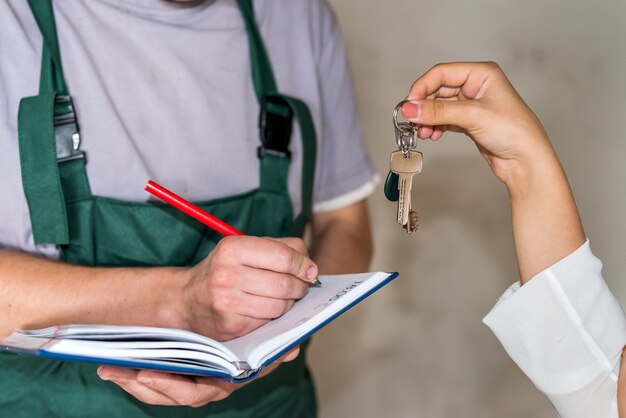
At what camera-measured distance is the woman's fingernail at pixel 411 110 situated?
968 millimetres

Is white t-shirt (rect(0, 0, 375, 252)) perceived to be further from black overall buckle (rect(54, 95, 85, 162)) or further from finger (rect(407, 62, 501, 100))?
finger (rect(407, 62, 501, 100))

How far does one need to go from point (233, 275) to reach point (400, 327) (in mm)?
1235

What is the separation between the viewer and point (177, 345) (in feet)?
2.73

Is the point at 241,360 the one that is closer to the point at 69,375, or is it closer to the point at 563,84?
the point at 69,375

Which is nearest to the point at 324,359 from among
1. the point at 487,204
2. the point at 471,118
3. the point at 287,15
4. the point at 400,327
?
the point at 400,327

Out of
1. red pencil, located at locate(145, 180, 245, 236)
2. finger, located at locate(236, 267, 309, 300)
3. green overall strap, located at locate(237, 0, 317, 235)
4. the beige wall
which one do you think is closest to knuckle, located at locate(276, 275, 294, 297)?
finger, located at locate(236, 267, 309, 300)

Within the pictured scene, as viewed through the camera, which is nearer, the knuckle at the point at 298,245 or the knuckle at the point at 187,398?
the knuckle at the point at 187,398

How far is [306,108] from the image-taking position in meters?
1.43

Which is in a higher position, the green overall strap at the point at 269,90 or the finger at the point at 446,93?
the finger at the point at 446,93

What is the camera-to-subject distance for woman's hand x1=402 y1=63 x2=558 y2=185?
971 millimetres

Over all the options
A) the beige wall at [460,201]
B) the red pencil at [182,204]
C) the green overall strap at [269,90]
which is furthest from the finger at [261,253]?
the beige wall at [460,201]

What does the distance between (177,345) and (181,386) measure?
0.16 meters

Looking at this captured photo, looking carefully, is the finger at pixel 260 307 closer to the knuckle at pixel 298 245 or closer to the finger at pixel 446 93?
the knuckle at pixel 298 245

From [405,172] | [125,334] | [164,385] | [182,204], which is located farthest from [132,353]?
[405,172]
